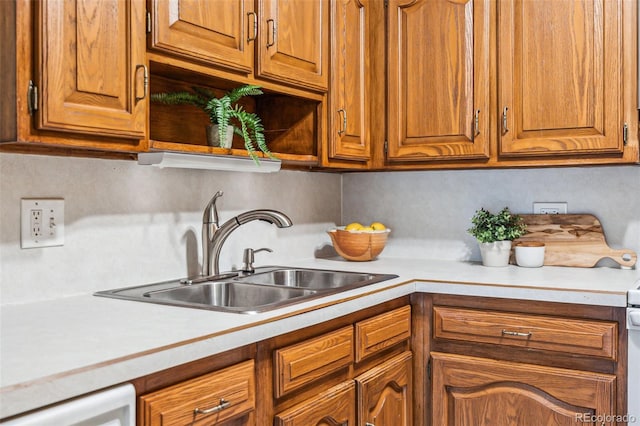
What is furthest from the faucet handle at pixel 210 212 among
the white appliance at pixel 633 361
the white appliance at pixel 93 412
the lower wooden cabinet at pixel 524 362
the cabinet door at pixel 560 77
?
the white appliance at pixel 633 361

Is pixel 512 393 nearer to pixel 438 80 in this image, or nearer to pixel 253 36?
pixel 438 80

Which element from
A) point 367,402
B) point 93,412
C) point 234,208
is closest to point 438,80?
point 234,208

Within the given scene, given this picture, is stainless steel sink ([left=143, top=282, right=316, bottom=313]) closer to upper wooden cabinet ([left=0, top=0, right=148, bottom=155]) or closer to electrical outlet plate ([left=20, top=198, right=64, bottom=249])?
electrical outlet plate ([left=20, top=198, right=64, bottom=249])

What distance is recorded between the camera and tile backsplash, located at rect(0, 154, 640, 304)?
5.14 feet

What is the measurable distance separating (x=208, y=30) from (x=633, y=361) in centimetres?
156

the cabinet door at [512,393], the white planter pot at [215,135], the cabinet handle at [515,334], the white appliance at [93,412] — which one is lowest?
the cabinet door at [512,393]

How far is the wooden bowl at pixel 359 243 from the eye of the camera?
2.45 meters

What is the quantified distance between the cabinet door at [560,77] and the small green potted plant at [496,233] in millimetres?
310

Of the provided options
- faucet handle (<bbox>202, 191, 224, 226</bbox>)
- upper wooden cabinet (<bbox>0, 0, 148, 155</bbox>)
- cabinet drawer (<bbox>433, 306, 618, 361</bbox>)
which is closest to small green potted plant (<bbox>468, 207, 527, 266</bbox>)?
cabinet drawer (<bbox>433, 306, 618, 361</bbox>)

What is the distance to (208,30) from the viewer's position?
5.47ft

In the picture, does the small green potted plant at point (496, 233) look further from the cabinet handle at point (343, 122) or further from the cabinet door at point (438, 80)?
the cabinet handle at point (343, 122)

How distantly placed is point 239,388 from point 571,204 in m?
1.67

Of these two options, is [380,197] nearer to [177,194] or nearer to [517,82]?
[517,82]

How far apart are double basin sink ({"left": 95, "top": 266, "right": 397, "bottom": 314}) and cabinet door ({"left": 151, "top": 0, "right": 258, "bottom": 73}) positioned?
67 centimetres
